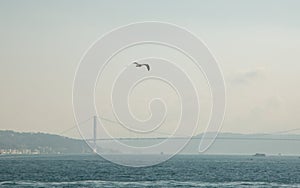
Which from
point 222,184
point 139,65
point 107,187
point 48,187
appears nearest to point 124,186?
point 107,187

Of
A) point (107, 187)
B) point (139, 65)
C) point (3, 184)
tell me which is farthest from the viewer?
point (3, 184)

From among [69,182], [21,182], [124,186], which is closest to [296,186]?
[124,186]

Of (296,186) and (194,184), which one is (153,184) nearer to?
(194,184)

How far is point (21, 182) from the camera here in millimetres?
93375

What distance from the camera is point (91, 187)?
277 ft

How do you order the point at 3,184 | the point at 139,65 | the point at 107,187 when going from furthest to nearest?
the point at 3,184 < the point at 107,187 < the point at 139,65

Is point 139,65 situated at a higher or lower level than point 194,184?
higher

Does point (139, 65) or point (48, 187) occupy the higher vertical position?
point (139, 65)

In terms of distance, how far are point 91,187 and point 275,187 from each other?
23.5 meters

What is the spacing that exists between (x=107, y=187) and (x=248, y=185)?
20.1 meters

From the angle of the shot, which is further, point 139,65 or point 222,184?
point 222,184

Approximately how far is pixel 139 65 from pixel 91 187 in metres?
21.4

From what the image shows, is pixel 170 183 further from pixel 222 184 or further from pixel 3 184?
pixel 3 184

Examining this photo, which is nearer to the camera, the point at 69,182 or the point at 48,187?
the point at 48,187
